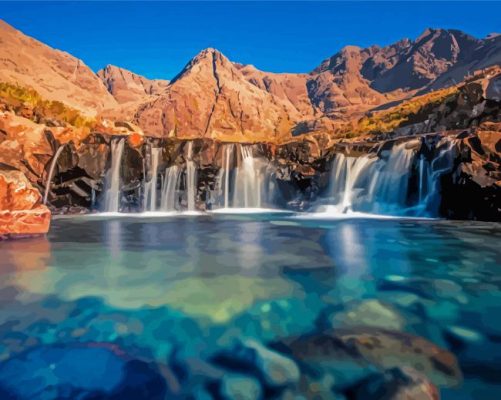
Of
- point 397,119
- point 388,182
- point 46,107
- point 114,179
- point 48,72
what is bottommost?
point 388,182

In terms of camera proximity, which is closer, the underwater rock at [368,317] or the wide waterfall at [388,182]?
the underwater rock at [368,317]

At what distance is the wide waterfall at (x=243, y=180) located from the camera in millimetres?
27297

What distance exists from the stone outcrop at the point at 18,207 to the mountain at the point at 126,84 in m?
146

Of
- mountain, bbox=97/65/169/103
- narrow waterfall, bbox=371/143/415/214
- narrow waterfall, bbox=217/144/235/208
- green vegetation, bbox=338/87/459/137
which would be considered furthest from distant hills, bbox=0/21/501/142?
narrow waterfall, bbox=371/143/415/214

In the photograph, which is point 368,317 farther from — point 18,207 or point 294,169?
point 294,169

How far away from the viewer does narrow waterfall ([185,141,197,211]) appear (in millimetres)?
26078

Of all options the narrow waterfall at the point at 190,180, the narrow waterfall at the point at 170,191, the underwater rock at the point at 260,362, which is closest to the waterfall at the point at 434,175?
the narrow waterfall at the point at 190,180

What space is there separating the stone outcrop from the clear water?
0.71 meters

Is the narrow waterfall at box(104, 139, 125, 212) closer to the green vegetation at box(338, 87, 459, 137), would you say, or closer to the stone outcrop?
the stone outcrop

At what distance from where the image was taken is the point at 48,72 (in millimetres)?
118188

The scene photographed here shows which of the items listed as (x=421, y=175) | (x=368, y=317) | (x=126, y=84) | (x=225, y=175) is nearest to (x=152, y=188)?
(x=225, y=175)

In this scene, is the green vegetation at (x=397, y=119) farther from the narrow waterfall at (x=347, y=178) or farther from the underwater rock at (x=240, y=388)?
the underwater rock at (x=240, y=388)

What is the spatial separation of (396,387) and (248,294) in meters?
3.50

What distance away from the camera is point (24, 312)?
552 cm
